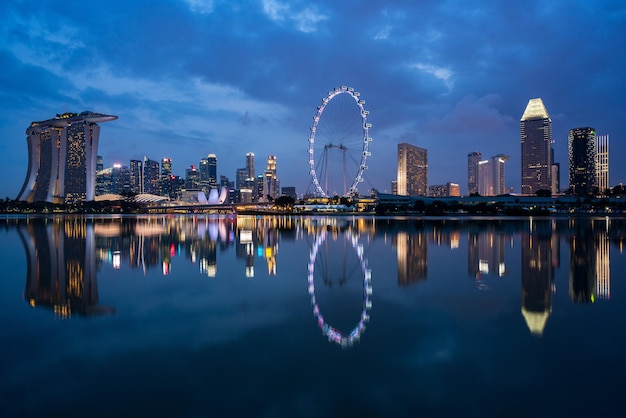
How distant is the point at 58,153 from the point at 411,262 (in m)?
162

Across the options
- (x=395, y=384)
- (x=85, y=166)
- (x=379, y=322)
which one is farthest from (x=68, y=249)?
(x=85, y=166)

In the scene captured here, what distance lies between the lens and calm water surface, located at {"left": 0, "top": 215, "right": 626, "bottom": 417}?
570 centimetres

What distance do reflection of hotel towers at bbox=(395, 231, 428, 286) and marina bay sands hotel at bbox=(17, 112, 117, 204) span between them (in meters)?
154

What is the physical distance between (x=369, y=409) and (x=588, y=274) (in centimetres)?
1335

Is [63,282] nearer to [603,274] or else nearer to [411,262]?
[411,262]

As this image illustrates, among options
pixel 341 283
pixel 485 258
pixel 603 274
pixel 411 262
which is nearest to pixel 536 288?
pixel 603 274

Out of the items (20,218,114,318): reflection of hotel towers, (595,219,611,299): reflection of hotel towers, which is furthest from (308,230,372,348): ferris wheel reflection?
(595,219,611,299): reflection of hotel towers

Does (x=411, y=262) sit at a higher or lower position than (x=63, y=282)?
lower

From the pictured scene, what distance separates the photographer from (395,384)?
6246 millimetres

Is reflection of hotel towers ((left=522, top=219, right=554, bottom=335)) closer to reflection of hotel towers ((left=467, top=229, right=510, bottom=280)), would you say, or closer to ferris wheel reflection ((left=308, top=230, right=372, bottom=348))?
reflection of hotel towers ((left=467, top=229, right=510, bottom=280))

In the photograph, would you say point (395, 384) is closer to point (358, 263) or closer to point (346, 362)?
point (346, 362)

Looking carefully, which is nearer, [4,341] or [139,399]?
[139,399]

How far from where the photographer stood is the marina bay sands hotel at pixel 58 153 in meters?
148

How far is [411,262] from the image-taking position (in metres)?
18.7
